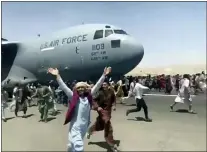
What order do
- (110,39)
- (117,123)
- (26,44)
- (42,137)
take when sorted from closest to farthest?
1. (42,137)
2. (117,123)
3. (110,39)
4. (26,44)

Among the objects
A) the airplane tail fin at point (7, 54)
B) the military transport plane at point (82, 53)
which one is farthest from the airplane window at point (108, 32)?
the airplane tail fin at point (7, 54)

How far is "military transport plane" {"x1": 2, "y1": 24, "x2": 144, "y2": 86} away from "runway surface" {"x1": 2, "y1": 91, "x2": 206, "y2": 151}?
506 cm

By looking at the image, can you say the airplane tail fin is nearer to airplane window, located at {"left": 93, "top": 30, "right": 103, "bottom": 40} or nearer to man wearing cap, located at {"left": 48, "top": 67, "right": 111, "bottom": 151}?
airplane window, located at {"left": 93, "top": 30, "right": 103, "bottom": 40}

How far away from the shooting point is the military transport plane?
653 inches

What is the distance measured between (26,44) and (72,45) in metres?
5.47

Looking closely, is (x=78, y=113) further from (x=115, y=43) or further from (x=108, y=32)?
(x=108, y=32)

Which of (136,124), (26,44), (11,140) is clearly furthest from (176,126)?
(26,44)

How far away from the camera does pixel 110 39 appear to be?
16.8 meters

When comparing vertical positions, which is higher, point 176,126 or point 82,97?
point 82,97

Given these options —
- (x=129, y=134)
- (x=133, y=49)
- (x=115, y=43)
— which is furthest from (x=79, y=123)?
(x=115, y=43)

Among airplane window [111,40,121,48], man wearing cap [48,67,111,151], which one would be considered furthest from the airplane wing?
man wearing cap [48,67,111,151]

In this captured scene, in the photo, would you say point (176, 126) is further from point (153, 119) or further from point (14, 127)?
point (14, 127)

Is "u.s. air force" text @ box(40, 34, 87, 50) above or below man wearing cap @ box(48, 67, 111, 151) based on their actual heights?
above

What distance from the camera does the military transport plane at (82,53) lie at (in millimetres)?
16594
